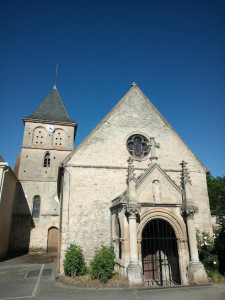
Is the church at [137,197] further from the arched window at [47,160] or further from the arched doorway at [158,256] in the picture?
the arched window at [47,160]

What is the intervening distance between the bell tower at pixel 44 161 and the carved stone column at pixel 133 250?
14.8m

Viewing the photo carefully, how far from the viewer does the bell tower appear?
71.4 feet

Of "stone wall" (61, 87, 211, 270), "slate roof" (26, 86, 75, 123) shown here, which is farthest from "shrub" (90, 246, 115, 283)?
"slate roof" (26, 86, 75, 123)

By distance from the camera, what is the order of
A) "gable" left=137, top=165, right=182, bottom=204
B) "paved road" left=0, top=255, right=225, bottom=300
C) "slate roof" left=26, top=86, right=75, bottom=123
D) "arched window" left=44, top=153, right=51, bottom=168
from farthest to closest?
"slate roof" left=26, top=86, right=75, bottom=123 < "arched window" left=44, top=153, right=51, bottom=168 < "gable" left=137, top=165, right=182, bottom=204 < "paved road" left=0, top=255, right=225, bottom=300

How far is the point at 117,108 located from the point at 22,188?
565 inches

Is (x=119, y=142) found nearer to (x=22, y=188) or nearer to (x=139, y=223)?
(x=139, y=223)

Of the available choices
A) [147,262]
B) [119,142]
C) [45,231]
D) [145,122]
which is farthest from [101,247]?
[45,231]

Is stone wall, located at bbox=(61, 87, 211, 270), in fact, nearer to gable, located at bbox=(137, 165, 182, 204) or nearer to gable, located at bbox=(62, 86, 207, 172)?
gable, located at bbox=(62, 86, 207, 172)

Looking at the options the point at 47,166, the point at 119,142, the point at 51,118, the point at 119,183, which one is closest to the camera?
the point at 119,183

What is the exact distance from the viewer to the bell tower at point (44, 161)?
71.4ft

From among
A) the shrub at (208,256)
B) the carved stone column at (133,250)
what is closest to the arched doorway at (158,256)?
the shrub at (208,256)

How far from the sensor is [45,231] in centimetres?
2144

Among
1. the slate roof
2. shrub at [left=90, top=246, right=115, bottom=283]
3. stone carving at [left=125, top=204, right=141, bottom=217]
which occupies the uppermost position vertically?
the slate roof

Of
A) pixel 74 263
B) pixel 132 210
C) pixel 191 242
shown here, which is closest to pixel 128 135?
pixel 132 210
